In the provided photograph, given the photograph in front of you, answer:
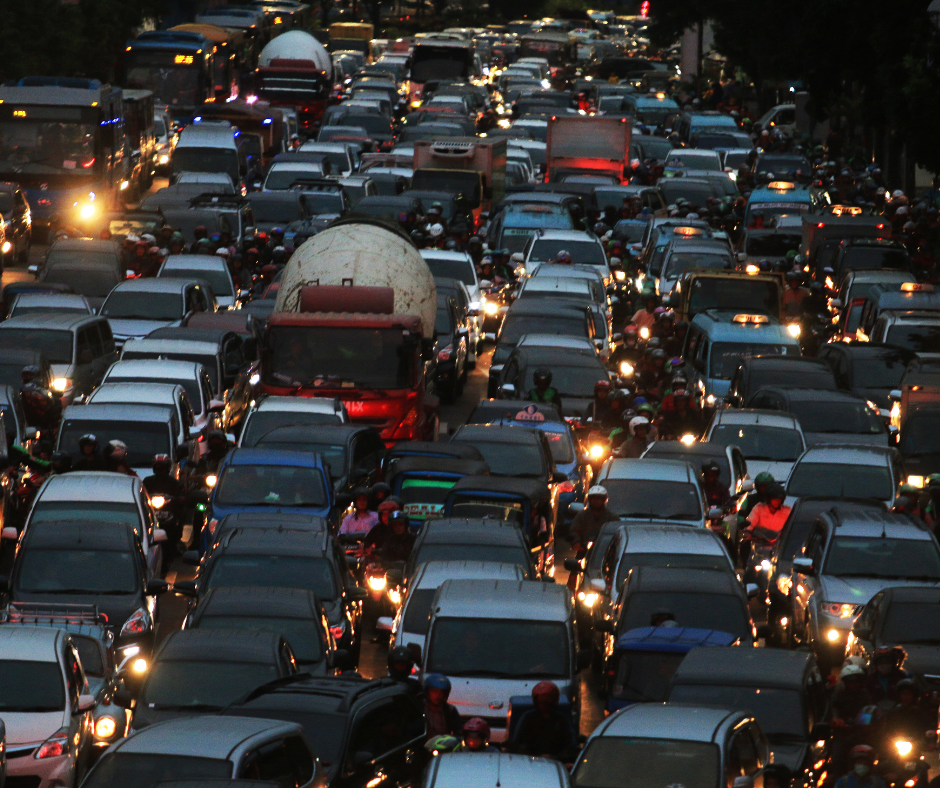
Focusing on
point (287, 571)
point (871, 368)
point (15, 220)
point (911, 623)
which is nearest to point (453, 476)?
point (287, 571)

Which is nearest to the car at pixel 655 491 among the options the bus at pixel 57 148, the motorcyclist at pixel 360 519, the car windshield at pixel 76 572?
the motorcyclist at pixel 360 519

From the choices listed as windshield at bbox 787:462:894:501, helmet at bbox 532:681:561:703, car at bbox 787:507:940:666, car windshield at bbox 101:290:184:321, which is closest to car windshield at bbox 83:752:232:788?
helmet at bbox 532:681:561:703

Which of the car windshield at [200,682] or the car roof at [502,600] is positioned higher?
the car windshield at [200,682]

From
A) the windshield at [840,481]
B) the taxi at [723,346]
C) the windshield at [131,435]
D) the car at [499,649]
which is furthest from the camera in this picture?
the taxi at [723,346]

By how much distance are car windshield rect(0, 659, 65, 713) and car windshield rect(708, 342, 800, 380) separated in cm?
1528

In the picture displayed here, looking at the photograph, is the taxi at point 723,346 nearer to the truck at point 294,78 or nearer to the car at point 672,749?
the car at point 672,749

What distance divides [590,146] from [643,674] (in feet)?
123

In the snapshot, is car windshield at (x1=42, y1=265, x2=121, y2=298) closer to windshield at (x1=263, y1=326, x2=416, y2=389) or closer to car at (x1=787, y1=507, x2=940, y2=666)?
windshield at (x1=263, y1=326, x2=416, y2=389)

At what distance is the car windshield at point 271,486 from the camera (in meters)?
20.0

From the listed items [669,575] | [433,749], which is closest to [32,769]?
[433,749]

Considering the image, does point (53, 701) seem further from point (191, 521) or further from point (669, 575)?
point (191, 521)

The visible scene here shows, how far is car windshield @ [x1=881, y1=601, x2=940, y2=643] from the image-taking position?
1645cm

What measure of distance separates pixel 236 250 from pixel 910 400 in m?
15.0

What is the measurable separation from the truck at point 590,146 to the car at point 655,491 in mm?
30785
